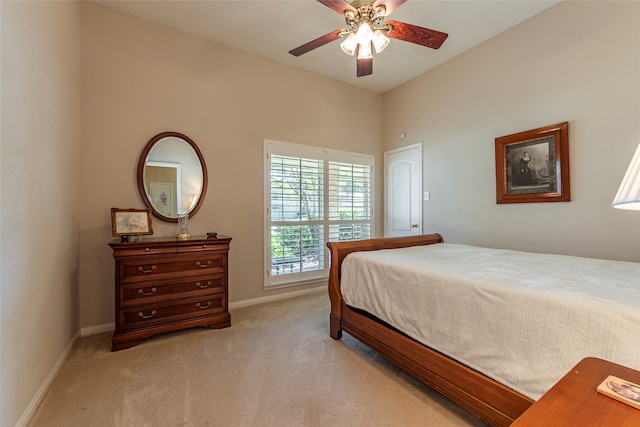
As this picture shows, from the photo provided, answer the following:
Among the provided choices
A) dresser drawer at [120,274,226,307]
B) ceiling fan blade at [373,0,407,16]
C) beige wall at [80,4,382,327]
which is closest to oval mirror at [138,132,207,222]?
beige wall at [80,4,382,327]

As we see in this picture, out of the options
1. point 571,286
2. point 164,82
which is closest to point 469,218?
point 571,286

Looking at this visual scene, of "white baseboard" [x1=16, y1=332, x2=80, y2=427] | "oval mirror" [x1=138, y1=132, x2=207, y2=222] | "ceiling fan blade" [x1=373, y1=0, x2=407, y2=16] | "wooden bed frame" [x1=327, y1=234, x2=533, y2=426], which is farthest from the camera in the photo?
"oval mirror" [x1=138, y1=132, x2=207, y2=222]

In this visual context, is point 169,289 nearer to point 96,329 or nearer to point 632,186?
point 96,329

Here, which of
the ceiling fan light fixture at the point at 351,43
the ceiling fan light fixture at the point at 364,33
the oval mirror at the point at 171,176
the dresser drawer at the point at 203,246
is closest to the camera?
the ceiling fan light fixture at the point at 364,33

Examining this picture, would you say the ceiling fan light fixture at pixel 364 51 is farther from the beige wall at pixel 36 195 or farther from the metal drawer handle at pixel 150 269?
the metal drawer handle at pixel 150 269

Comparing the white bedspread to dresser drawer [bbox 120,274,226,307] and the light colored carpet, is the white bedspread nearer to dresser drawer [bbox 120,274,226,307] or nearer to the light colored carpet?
the light colored carpet

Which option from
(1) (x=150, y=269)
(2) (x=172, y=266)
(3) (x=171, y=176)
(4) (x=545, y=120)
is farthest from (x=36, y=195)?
(4) (x=545, y=120)

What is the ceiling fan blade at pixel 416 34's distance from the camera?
215 cm

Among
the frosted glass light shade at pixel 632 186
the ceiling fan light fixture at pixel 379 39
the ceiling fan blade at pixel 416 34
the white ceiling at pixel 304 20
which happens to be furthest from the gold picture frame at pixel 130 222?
the frosted glass light shade at pixel 632 186

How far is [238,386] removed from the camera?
1.82 meters

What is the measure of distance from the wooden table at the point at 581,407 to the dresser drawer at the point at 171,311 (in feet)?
8.47

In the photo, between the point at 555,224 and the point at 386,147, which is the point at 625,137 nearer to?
the point at 555,224

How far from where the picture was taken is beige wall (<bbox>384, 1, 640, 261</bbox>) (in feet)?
7.58

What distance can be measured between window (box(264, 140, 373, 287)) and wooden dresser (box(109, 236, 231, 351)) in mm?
878
